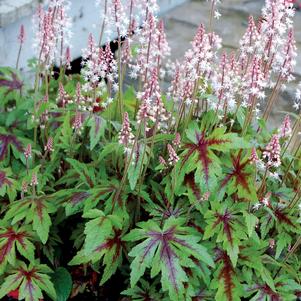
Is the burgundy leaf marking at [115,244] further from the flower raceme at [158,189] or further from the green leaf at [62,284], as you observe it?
the green leaf at [62,284]

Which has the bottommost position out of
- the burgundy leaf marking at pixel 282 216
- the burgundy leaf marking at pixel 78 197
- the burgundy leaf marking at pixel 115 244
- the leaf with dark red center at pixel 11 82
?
the burgundy leaf marking at pixel 115 244

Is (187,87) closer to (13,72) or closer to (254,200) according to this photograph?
(254,200)

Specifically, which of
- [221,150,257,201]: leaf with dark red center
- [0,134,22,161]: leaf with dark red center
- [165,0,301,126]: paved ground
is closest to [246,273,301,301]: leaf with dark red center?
[221,150,257,201]: leaf with dark red center

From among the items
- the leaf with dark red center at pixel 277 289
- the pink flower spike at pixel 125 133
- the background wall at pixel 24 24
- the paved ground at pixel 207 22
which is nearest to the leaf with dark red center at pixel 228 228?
the leaf with dark red center at pixel 277 289

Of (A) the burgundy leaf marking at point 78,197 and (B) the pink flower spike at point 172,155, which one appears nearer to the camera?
(B) the pink flower spike at point 172,155

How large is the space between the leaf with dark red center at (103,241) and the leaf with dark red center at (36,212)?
0.20m

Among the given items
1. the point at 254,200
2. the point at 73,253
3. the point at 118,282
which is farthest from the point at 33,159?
the point at 254,200

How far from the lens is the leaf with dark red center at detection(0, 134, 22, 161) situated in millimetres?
2754

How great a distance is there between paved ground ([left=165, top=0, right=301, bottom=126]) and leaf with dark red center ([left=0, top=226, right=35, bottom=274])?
136 inches

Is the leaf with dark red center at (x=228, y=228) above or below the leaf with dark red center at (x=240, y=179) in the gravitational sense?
below

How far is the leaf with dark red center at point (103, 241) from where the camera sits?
2.21 metres

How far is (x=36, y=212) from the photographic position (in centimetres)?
238

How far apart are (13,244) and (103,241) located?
1.30 ft

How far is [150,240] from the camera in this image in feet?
7.29
